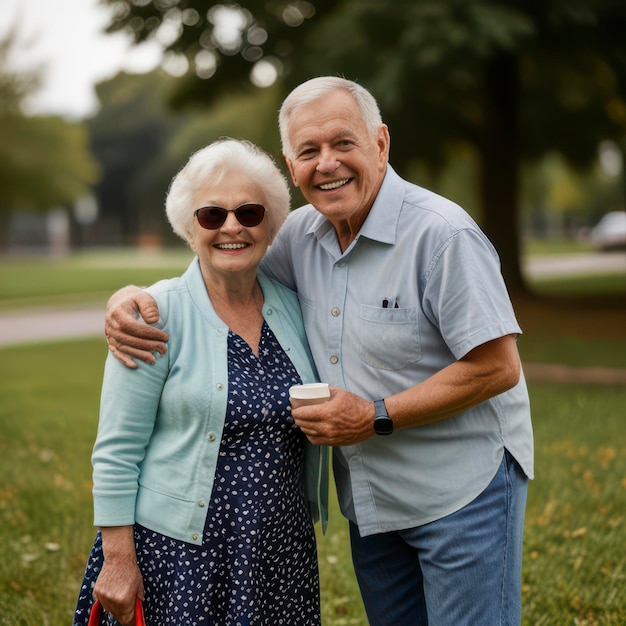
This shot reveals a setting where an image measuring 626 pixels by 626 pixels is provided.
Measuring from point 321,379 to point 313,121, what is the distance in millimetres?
788

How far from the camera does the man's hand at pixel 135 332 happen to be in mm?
2521

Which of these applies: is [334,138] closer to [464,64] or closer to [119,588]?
[119,588]

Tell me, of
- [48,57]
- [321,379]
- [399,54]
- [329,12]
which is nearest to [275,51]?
[329,12]

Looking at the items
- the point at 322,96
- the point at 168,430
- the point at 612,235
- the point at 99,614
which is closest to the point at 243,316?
the point at 168,430

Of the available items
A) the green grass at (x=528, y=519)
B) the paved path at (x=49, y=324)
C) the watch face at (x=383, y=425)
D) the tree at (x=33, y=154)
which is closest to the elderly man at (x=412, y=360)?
the watch face at (x=383, y=425)

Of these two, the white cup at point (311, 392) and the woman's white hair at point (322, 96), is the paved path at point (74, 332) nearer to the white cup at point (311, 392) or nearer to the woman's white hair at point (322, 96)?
the woman's white hair at point (322, 96)

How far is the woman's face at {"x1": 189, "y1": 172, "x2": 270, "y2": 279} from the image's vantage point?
8.67 ft

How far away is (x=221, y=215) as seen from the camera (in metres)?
2.64

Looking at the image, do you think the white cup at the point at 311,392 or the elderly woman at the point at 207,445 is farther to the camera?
the elderly woman at the point at 207,445

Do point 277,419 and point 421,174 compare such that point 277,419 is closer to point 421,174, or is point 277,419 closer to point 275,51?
point 275,51

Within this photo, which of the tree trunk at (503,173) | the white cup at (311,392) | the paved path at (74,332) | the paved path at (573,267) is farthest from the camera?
the paved path at (573,267)

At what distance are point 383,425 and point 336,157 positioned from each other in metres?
0.80

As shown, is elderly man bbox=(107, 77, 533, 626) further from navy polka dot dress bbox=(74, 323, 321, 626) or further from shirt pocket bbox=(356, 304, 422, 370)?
navy polka dot dress bbox=(74, 323, 321, 626)

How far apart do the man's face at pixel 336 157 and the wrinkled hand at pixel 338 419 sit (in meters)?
0.56
